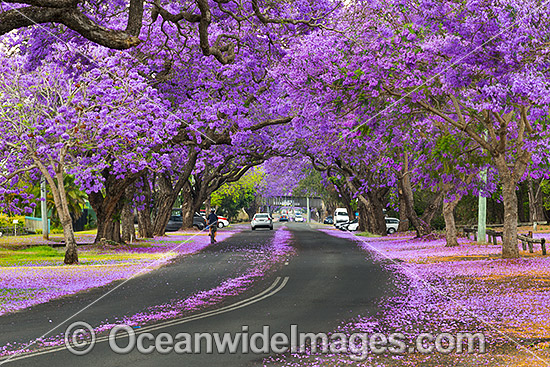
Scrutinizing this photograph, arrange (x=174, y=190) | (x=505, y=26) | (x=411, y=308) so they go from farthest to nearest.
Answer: (x=174, y=190) → (x=505, y=26) → (x=411, y=308)

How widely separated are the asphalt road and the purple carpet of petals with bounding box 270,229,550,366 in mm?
514

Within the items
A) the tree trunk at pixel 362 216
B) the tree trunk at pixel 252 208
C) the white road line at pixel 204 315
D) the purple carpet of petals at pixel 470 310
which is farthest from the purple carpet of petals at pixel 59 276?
the tree trunk at pixel 252 208

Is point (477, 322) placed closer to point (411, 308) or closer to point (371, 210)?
point (411, 308)

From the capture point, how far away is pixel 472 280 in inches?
606

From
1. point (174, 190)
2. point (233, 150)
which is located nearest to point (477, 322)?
point (233, 150)

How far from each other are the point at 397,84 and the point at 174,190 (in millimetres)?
25265

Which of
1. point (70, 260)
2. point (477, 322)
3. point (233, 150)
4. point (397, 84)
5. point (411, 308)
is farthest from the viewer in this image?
point (233, 150)

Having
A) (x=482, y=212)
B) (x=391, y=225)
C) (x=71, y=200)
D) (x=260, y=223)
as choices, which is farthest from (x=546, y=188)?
(x=71, y=200)

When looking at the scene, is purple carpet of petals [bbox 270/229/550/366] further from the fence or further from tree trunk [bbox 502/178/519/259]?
the fence

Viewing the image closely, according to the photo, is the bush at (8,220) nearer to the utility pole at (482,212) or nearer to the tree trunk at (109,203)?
the tree trunk at (109,203)

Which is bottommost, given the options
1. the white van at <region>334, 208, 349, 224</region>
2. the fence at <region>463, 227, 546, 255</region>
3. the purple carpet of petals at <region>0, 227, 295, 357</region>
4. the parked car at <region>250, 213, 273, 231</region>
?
the purple carpet of petals at <region>0, 227, 295, 357</region>

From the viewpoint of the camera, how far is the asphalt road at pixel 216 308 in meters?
7.54

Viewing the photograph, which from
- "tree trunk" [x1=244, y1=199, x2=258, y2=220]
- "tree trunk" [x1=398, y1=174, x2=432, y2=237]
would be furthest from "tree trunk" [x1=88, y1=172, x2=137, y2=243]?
"tree trunk" [x1=244, y1=199, x2=258, y2=220]

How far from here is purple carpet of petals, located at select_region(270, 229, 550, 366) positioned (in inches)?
294
